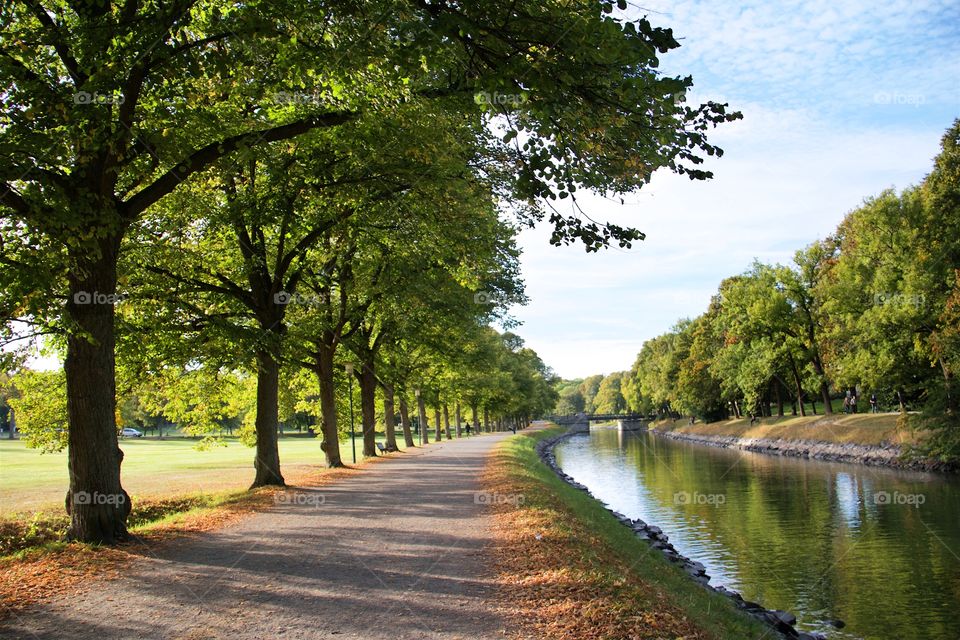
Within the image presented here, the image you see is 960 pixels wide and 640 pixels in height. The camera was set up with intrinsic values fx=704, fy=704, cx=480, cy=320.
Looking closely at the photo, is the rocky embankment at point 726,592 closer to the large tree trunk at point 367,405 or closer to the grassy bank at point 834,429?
the large tree trunk at point 367,405

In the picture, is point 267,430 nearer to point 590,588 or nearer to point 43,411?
point 43,411

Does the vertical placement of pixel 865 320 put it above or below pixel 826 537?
above

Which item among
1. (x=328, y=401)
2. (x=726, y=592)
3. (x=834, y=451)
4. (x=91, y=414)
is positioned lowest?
(x=834, y=451)

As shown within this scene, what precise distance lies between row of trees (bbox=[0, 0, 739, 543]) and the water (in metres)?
9.03

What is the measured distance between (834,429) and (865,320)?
9.10m

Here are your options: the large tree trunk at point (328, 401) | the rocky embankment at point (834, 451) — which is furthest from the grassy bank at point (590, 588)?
the rocky embankment at point (834, 451)

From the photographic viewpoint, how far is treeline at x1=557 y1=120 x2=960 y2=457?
30188 mm

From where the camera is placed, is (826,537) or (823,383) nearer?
(826,537)

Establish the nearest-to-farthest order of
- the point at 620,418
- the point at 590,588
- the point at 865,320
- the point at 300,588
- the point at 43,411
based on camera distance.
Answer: the point at 590,588, the point at 300,588, the point at 43,411, the point at 865,320, the point at 620,418

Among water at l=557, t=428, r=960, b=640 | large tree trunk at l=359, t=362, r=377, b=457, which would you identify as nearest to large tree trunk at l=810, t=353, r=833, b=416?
water at l=557, t=428, r=960, b=640

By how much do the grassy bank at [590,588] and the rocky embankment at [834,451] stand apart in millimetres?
24327

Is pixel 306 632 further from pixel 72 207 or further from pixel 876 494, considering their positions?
pixel 876 494

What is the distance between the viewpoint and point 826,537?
731 inches

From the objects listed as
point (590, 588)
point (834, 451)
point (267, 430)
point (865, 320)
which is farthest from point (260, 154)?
point (834, 451)
